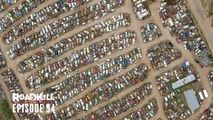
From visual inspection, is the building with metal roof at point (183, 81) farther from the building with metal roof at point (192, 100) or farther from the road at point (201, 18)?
the road at point (201, 18)

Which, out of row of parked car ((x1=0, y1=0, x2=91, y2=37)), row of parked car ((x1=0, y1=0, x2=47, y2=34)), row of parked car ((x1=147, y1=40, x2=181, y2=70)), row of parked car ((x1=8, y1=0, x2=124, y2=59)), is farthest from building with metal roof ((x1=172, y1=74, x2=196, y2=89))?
row of parked car ((x1=0, y1=0, x2=47, y2=34))

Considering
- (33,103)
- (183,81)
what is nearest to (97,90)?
Answer: (33,103)

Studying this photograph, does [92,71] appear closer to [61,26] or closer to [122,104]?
[122,104]

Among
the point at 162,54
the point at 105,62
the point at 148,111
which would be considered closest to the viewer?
the point at 162,54

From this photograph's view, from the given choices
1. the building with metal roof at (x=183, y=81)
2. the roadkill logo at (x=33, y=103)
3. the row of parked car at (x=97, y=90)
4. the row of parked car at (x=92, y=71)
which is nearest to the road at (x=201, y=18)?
the building with metal roof at (x=183, y=81)

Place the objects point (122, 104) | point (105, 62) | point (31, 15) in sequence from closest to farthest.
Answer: point (122, 104)
point (105, 62)
point (31, 15)

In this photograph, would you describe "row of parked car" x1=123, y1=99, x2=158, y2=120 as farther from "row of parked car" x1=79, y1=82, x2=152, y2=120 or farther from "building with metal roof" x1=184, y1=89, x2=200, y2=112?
"building with metal roof" x1=184, y1=89, x2=200, y2=112

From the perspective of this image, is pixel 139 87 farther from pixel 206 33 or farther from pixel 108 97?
pixel 206 33
